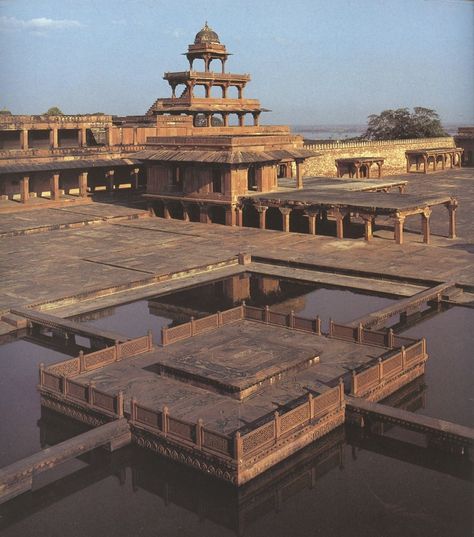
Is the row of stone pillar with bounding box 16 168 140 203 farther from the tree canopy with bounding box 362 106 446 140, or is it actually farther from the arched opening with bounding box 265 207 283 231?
the tree canopy with bounding box 362 106 446 140

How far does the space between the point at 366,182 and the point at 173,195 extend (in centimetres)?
1162

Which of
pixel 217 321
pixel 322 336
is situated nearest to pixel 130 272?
pixel 217 321

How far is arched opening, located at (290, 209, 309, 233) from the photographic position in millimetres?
38594

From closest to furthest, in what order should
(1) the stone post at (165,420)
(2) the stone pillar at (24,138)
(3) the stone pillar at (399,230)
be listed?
1. (1) the stone post at (165,420)
2. (3) the stone pillar at (399,230)
3. (2) the stone pillar at (24,138)

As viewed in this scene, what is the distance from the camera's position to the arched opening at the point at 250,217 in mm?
40312

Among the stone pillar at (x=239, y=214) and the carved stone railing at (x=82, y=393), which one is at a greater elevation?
the stone pillar at (x=239, y=214)

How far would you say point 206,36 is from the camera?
58.6 metres

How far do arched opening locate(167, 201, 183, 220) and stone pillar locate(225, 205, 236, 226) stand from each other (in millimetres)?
4295

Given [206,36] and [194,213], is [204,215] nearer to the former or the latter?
[194,213]

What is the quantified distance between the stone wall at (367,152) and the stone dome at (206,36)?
11.3 metres

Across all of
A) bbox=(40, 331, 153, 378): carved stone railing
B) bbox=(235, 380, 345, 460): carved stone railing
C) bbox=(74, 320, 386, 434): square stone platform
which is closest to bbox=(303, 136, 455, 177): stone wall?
bbox=(74, 320, 386, 434): square stone platform

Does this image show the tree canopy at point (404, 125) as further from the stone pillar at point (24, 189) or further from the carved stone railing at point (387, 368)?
the carved stone railing at point (387, 368)

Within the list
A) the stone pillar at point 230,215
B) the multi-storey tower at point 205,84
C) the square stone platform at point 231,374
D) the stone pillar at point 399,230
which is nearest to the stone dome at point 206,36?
the multi-storey tower at point 205,84

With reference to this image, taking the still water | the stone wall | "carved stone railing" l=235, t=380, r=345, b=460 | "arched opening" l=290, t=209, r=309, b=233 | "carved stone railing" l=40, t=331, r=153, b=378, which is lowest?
the still water
